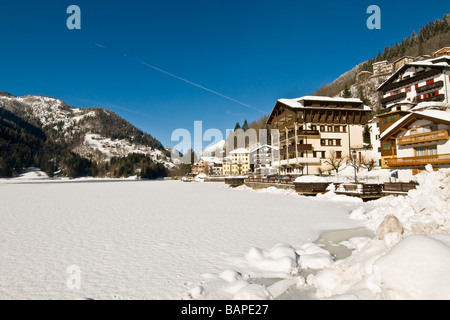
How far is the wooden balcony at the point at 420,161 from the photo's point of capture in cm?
2773

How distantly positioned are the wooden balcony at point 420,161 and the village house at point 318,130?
64.8 feet

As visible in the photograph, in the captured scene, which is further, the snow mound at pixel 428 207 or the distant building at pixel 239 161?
the distant building at pixel 239 161

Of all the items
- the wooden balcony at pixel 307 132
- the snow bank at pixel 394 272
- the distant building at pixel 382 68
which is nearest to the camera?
the snow bank at pixel 394 272

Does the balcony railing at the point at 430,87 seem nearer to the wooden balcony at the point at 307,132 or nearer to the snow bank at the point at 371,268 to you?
the wooden balcony at the point at 307,132

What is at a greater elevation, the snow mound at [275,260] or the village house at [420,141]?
the village house at [420,141]

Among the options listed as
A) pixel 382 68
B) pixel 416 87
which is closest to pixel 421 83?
pixel 416 87

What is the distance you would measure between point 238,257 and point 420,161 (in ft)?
104

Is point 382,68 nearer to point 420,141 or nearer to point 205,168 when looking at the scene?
point 205,168

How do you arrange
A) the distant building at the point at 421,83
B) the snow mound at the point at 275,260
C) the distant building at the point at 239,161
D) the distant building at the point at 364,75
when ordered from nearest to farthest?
the snow mound at the point at 275,260, the distant building at the point at 421,83, the distant building at the point at 239,161, the distant building at the point at 364,75

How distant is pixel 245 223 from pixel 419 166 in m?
28.2

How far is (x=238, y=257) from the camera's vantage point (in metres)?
8.38

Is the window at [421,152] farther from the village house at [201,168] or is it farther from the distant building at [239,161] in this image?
the village house at [201,168]


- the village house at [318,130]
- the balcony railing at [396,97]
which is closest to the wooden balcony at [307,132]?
the village house at [318,130]

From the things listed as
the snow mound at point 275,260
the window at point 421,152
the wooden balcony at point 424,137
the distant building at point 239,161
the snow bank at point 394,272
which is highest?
the distant building at point 239,161
